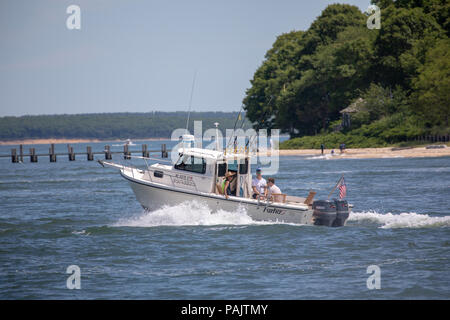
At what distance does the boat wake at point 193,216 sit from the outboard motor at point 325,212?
66.2 inches

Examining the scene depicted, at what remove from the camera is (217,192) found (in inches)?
863

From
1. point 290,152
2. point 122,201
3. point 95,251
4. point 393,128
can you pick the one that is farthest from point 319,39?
point 95,251

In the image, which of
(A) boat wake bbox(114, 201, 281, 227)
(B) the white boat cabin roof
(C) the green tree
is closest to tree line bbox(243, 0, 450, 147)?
(C) the green tree

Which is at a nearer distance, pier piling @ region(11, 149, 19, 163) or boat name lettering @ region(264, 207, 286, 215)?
boat name lettering @ region(264, 207, 286, 215)

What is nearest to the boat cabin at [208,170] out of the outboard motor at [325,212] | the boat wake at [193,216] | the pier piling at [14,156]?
the boat wake at [193,216]

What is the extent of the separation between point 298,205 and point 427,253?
4737mm

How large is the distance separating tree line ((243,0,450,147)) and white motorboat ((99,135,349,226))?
34.2 meters

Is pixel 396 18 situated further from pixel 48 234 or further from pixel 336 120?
pixel 48 234

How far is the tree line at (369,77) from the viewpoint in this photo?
65.4 m

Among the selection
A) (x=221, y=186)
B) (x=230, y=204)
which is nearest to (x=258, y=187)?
(x=230, y=204)

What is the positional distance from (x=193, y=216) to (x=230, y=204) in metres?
1.47

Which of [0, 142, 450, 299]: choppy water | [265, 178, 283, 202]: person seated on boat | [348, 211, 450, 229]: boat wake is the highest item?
[265, 178, 283, 202]: person seated on boat

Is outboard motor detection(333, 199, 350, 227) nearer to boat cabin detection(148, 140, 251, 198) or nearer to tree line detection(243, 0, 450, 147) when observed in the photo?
boat cabin detection(148, 140, 251, 198)

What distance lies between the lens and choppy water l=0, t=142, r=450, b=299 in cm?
1484
